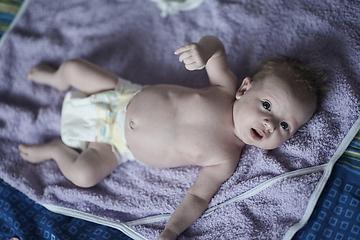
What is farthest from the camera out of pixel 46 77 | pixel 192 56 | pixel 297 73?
pixel 46 77

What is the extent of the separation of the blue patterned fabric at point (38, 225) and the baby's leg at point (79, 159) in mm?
183

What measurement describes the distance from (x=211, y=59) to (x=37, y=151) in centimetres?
95

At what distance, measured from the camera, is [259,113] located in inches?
44.4

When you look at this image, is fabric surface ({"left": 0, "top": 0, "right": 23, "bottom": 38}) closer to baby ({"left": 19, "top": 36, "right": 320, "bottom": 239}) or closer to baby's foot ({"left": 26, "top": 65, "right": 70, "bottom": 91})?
baby's foot ({"left": 26, "top": 65, "right": 70, "bottom": 91})

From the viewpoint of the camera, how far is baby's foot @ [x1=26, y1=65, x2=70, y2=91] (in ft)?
5.15

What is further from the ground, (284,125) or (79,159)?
(284,125)

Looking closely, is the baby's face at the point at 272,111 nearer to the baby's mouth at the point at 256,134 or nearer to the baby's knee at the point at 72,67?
the baby's mouth at the point at 256,134

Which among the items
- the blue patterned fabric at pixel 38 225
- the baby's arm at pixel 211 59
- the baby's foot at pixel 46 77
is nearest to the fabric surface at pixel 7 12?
the baby's foot at pixel 46 77

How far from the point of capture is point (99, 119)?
4.63ft

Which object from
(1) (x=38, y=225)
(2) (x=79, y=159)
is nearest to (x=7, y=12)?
(2) (x=79, y=159)

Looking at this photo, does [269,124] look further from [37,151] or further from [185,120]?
[37,151]

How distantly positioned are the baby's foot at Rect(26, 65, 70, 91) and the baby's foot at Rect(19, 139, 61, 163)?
32 centimetres

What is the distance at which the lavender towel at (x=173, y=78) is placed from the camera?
1.23 meters

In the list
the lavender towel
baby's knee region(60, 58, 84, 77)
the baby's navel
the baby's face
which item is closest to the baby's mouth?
the baby's face
